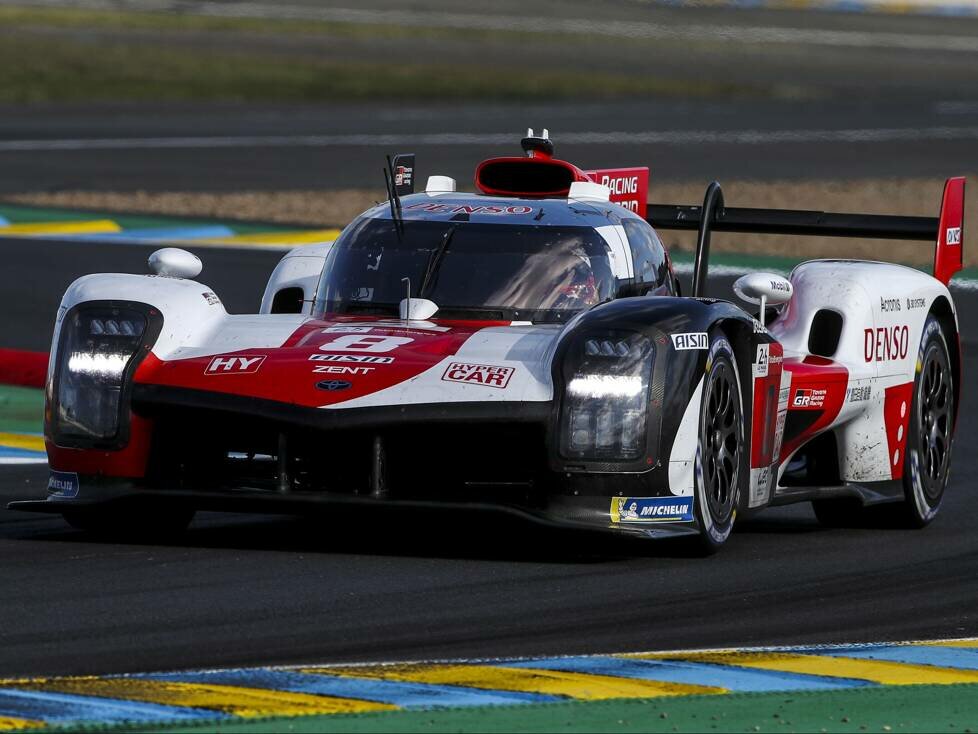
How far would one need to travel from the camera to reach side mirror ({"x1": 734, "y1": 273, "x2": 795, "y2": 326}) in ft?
28.9

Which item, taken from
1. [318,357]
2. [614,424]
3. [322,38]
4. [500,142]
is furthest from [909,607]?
[322,38]

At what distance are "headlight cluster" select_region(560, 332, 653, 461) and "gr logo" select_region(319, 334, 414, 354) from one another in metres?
0.70

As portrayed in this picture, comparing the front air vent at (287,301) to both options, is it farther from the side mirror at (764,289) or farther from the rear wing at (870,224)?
the side mirror at (764,289)

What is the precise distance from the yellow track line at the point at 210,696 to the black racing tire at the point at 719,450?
267 cm

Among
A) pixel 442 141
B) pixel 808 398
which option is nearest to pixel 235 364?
pixel 808 398

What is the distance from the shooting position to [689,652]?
612 cm

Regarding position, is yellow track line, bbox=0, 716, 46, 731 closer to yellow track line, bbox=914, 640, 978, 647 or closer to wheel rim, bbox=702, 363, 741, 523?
yellow track line, bbox=914, 640, 978, 647

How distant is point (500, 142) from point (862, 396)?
22372 mm

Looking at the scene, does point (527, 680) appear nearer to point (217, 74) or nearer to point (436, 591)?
point (436, 591)

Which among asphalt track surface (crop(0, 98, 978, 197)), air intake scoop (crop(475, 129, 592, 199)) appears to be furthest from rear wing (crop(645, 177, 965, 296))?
asphalt track surface (crop(0, 98, 978, 197))

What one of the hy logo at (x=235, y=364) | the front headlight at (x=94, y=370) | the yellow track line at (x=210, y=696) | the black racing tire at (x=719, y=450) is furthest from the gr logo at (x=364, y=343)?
the yellow track line at (x=210, y=696)

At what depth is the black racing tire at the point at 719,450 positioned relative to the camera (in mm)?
7762

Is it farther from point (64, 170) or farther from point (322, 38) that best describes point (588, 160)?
point (322, 38)

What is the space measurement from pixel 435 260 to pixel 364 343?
2.83 feet
